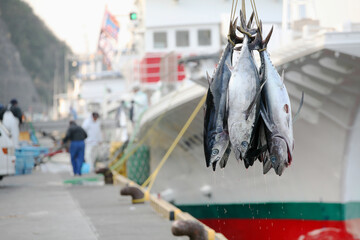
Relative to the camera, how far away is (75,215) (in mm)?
10812

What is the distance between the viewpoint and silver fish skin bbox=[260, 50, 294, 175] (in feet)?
17.6

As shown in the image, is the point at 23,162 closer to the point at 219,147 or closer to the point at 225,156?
the point at 225,156

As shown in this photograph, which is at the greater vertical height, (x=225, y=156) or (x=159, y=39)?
(x=159, y=39)

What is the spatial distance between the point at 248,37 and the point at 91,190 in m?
10.1

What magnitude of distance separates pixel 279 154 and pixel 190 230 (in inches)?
103

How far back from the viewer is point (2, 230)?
9.15 metres

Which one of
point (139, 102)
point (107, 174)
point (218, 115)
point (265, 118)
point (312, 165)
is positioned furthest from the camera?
point (139, 102)

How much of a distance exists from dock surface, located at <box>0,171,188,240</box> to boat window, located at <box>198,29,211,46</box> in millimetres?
7845

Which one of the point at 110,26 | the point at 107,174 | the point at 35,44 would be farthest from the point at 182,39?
the point at 35,44

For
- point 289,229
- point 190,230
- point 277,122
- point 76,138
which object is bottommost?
point 289,229

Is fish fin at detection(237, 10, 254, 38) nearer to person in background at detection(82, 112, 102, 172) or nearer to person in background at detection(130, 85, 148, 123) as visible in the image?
person in background at detection(82, 112, 102, 172)

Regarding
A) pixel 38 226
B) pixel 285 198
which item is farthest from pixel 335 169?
pixel 38 226

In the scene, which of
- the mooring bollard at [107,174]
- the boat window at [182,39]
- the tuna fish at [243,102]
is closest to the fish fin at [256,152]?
the tuna fish at [243,102]

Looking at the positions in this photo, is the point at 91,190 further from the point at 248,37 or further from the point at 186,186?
the point at 248,37
